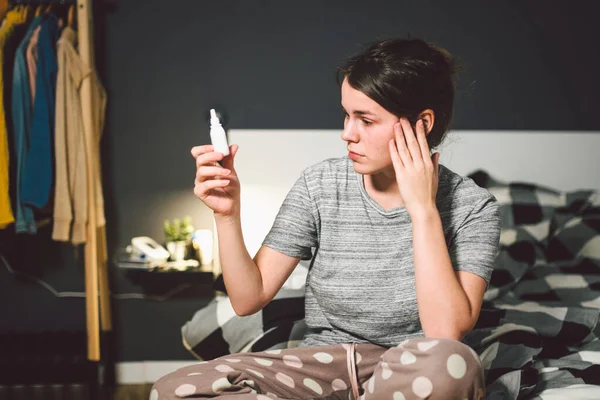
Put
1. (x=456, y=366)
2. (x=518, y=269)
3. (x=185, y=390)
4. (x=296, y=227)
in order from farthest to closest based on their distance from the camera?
(x=518, y=269)
(x=296, y=227)
(x=185, y=390)
(x=456, y=366)

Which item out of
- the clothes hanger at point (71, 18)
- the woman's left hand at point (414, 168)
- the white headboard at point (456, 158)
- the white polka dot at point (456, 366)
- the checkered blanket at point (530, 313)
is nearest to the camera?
the white polka dot at point (456, 366)

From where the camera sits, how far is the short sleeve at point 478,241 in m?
1.27

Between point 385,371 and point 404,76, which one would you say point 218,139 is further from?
point 385,371

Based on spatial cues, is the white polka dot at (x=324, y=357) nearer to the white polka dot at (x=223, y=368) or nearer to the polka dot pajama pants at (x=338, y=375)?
the polka dot pajama pants at (x=338, y=375)

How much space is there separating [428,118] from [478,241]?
28 cm

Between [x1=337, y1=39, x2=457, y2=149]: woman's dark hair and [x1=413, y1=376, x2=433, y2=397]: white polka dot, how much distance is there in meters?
0.56

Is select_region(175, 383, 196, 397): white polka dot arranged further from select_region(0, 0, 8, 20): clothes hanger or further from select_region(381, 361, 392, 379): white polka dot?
select_region(0, 0, 8, 20): clothes hanger

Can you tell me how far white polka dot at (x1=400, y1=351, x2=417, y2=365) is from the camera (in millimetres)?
1044

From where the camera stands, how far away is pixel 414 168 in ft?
4.14

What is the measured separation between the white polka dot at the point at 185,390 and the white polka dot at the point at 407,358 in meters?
0.38

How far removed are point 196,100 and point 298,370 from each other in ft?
5.33

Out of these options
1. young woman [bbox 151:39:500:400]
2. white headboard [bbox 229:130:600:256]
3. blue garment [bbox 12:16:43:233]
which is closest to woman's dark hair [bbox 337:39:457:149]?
young woman [bbox 151:39:500:400]

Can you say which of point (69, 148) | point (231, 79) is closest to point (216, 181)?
point (69, 148)

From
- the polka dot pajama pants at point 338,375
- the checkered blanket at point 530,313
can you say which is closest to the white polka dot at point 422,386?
the polka dot pajama pants at point 338,375
